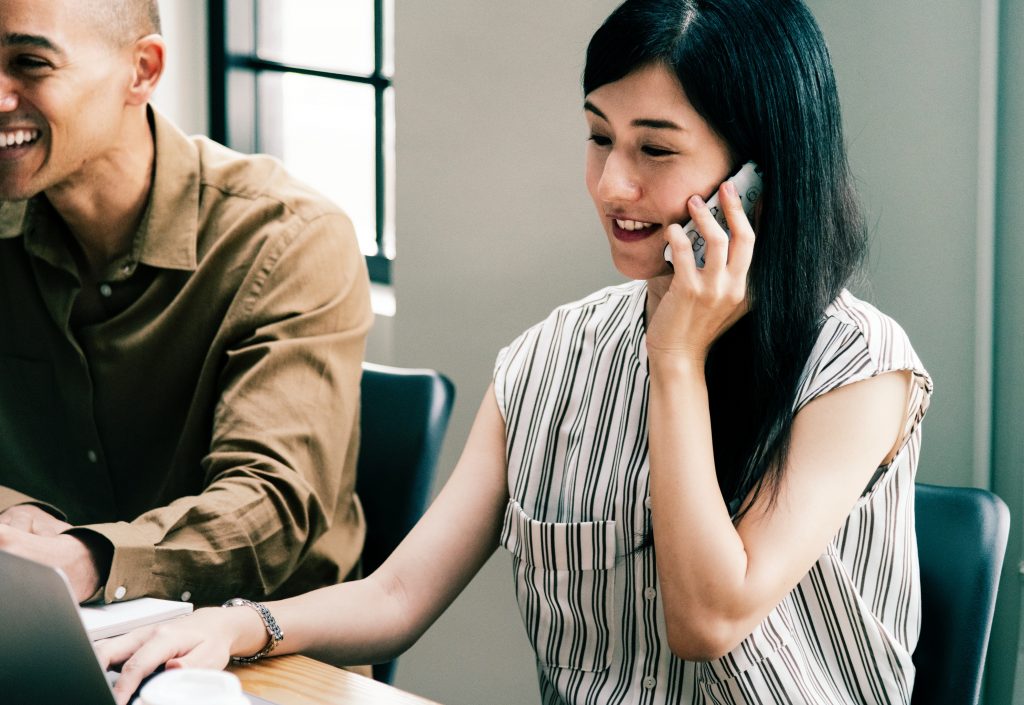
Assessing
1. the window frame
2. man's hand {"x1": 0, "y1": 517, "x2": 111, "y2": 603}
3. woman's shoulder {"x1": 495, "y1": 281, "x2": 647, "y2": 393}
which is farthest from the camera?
the window frame

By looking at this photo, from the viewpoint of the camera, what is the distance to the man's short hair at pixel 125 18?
1571 mm

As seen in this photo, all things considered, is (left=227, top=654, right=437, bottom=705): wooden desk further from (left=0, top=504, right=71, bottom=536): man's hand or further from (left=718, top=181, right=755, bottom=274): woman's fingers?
(left=718, top=181, right=755, bottom=274): woman's fingers

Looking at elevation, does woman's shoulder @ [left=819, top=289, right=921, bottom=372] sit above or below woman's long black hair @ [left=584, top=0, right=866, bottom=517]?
below

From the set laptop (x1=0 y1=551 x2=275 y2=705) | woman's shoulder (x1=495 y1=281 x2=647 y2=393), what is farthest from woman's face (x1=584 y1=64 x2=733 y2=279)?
laptop (x1=0 y1=551 x2=275 y2=705)

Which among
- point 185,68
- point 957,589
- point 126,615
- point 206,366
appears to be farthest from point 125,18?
point 185,68

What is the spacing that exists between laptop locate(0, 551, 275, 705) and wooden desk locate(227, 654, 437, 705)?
0.70 ft

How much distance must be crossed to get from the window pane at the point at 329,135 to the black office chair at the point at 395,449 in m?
1.34

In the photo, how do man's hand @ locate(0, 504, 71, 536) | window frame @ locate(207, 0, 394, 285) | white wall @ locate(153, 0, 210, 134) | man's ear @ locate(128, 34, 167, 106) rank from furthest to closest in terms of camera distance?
white wall @ locate(153, 0, 210, 134)
window frame @ locate(207, 0, 394, 285)
man's ear @ locate(128, 34, 167, 106)
man's hand @ locate(0, 504, 71, 536)

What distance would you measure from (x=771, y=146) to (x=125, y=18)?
0.96 m

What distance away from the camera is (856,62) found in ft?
5.56

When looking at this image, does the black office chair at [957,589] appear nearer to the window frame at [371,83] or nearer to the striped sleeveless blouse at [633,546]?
the striped sleeveless blouse at [633,546]

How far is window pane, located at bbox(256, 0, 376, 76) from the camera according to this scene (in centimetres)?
294

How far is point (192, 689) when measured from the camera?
83 centimetres

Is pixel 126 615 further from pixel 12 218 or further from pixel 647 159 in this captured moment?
pixel 12 218
